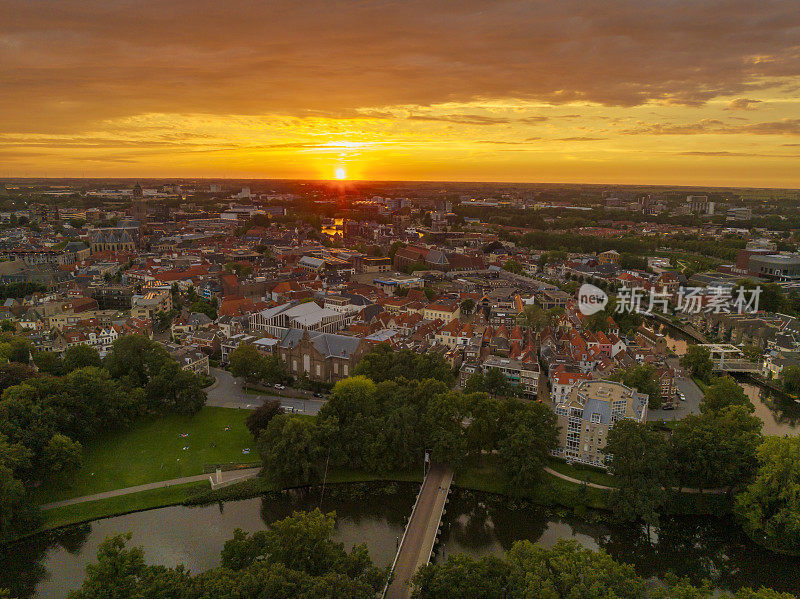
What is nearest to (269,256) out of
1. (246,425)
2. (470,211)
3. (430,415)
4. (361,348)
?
(361,348)

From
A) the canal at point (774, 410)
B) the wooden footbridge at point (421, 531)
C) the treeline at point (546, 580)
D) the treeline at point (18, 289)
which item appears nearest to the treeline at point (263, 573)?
the wooden footbridge at point (421, 531)

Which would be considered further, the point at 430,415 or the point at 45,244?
the point at 45,244

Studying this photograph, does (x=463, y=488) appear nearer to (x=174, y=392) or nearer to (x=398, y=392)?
(x=398, y=392)

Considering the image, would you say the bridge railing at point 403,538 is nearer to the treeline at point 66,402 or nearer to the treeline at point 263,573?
the treeline at point 263,573

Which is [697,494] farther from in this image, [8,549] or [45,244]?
[45,244]

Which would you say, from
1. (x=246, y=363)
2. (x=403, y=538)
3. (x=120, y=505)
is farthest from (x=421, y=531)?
(x=246, y=363)

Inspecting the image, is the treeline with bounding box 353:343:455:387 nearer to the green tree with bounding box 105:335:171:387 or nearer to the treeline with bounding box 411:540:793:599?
the green tree with bounding box 105:335:171:387
